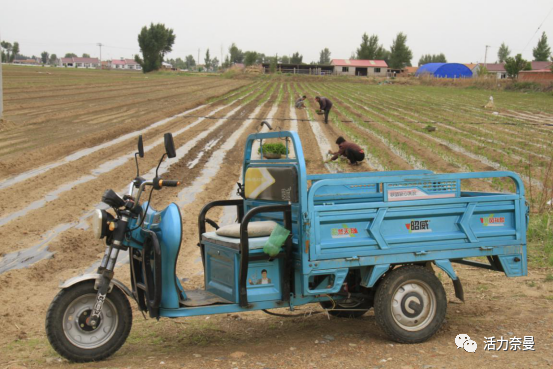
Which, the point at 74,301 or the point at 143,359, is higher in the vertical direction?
the point at 74,301

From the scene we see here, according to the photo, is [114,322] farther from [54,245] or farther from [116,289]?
[54,245]

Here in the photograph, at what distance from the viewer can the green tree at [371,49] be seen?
13275cm

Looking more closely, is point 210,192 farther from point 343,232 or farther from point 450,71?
point 450,71

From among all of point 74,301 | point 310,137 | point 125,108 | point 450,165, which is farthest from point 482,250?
point 125,108

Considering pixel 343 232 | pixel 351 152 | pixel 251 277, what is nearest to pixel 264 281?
pixel 251 277

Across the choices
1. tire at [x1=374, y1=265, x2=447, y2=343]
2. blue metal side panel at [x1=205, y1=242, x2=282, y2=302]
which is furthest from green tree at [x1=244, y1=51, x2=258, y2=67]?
blue metal side panel at [x1=205, y1=242, x2=282, y2=302]

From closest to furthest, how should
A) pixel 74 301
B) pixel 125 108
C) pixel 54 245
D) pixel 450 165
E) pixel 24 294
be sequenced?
1. pixel 74 301
2. pixel 24 294
3. pixel 54 245
4. pixel 450 165
5. pixel 125 108

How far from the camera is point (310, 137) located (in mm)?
22625

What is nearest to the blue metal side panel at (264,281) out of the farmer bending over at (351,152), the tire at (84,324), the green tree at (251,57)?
the tire at (84,324)

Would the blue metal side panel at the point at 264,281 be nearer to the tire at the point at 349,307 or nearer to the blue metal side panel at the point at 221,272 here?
the blue metal side panel at the point at 221,272

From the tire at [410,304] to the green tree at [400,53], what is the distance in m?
126

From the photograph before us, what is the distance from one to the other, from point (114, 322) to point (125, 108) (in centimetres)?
2405

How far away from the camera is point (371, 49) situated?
133 m

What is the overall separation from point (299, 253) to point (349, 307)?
3.61 feet
